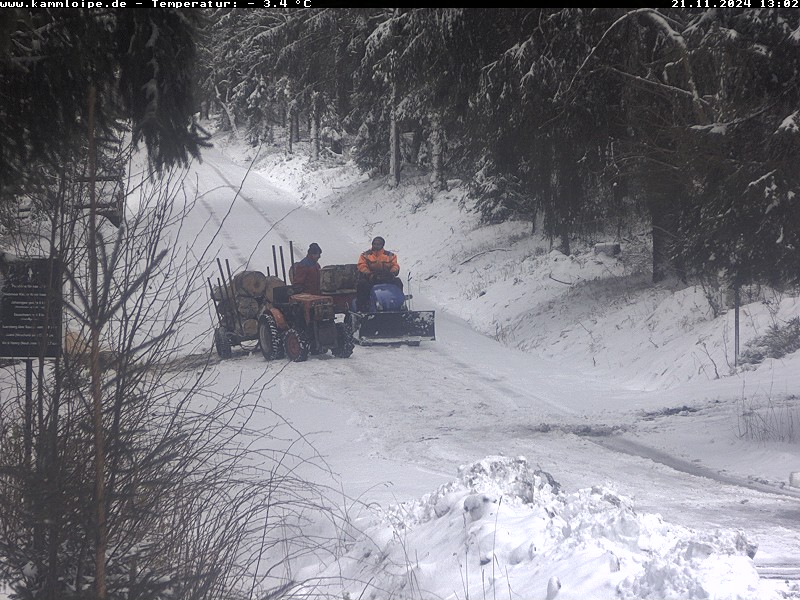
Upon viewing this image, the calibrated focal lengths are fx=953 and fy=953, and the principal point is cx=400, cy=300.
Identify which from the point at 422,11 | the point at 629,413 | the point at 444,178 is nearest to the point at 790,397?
the point at 629,413

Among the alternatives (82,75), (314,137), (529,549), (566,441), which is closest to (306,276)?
(566,441)

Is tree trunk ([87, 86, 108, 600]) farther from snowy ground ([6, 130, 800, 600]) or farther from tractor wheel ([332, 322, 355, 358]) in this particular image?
tractor wheel ([332, 322, 355, 358])

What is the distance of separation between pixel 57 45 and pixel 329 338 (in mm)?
9225

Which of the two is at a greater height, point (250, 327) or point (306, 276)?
point (306, 276)

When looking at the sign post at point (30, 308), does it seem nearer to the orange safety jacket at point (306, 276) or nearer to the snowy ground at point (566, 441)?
the snowy ground at point (566, 441)

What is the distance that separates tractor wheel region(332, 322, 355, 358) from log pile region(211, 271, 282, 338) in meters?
1.38

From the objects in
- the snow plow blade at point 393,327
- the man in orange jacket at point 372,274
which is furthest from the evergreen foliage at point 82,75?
the man in orange jacket at point 372,274

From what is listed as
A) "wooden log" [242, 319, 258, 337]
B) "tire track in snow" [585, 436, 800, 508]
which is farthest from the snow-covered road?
"wooden log" [242, 319, 258, 337]

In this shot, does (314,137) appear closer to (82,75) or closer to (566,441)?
(566,441)

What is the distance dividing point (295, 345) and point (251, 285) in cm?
163

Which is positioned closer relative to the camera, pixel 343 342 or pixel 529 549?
pixel 529 549

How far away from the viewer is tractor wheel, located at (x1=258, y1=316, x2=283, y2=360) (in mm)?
14383

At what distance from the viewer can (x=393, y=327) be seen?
1545 centimetres

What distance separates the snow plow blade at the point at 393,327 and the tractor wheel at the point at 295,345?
124 centimetres
